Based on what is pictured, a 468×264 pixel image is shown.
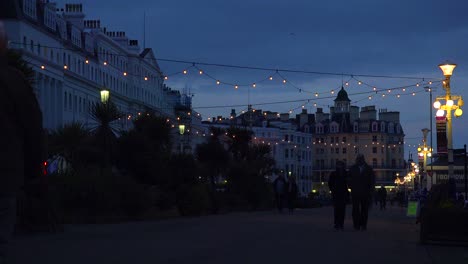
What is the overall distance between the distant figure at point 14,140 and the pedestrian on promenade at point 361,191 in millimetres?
13757

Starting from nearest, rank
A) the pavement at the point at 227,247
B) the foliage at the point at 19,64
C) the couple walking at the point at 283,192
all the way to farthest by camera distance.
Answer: the pavement at the point at 227,247 < the foliage at the point at 19,64 < the couple walking at the point at 283,192

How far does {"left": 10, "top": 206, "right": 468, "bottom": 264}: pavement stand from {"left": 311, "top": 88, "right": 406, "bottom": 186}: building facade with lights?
133634 mm

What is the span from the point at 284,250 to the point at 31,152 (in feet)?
24.9

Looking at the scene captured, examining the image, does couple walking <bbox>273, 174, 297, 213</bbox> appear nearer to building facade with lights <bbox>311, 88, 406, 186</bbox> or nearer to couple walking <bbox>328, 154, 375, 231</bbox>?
couple walking <bbox>328, 154, 375, 231</bbox>

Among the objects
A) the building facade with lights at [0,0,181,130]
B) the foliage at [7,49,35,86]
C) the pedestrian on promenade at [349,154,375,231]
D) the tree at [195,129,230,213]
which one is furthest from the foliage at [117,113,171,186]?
the pedestrian on promenade at [349,154,375,231]

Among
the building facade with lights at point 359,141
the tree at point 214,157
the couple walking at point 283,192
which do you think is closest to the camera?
the couple walking at point 283,192

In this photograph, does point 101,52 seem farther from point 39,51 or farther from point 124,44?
point 39,51

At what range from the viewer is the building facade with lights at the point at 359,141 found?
15125 cm

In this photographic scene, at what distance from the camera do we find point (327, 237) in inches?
610

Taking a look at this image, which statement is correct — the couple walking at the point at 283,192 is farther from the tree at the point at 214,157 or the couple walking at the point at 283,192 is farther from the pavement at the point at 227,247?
the pavement at the point at 227,247

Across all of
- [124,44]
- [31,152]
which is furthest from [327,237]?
[124,44]

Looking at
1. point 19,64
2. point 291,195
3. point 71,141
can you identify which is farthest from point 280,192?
point 19,64

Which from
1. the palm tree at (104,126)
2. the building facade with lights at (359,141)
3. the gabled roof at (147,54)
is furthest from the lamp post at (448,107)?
the building facade with lights at (359,141)

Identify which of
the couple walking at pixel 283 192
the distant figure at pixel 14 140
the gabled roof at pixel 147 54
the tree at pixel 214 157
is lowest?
the couple walking at pixel 283 192
